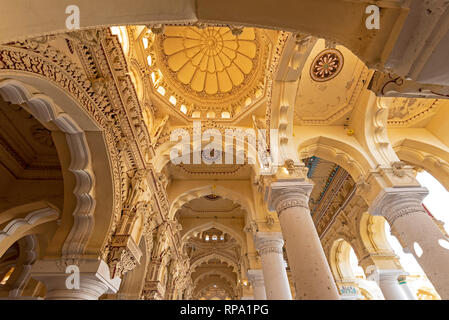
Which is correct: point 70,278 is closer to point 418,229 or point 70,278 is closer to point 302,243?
point 302,243

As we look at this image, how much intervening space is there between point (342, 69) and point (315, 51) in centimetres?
107

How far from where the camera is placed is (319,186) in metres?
11.7

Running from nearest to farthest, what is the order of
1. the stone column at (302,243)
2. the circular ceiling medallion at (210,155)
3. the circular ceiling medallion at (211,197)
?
the stone column at (302,243), the circular ceiling medallion at (210,155), the circular ceiling medallion at (211,197)

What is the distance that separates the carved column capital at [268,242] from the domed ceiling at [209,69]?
4.61 meters

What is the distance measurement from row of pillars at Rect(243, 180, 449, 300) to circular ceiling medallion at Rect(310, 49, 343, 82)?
3.66 metres

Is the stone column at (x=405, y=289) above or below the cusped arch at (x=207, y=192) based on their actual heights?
below

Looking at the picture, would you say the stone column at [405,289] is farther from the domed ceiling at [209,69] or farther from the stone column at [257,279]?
the domed ceiling at [209,69]

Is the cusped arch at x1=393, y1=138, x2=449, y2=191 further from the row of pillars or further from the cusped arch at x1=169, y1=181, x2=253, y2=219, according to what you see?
the cusped arch at x1=169, y1=181, x2=253, y2=219

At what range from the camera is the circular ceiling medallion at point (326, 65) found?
23.3ft

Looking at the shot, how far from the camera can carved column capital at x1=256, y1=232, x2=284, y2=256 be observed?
26.6 ft

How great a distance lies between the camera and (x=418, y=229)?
510 centimetres

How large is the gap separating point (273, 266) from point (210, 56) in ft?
28.5

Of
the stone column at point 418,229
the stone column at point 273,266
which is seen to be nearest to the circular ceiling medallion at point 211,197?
the stone column at point 273,266
